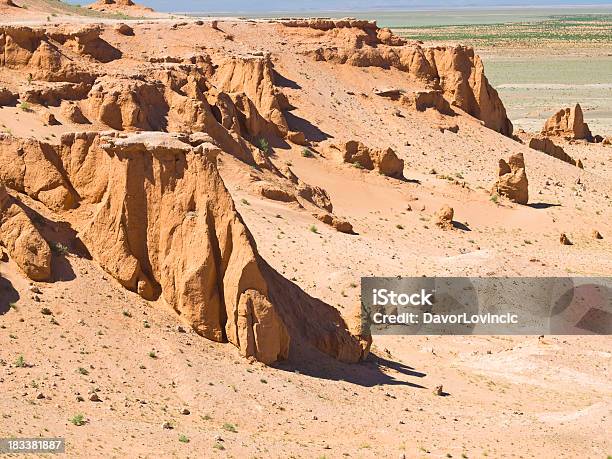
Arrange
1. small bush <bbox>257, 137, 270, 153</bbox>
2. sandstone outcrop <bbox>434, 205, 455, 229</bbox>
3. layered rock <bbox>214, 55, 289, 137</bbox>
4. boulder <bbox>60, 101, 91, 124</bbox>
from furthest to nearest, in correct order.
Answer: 1. layered rock <bbox>214, 55, 289, 137</bbox>
2. small bush <bbox>257, 137, 270, 153</bbox>
3. sandstone outcrop <bbox>434, 205, 455, 229</bbox>
4. boulder <bbox>60, 101, 91, 124</bbox>

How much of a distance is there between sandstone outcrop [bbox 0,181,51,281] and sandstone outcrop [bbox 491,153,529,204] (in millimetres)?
25628

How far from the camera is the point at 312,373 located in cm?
1861

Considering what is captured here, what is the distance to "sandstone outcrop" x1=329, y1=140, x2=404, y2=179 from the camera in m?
40.3

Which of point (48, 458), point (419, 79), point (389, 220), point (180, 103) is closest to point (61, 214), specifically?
point (48, 458)

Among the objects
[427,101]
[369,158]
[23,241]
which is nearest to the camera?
[23,241]

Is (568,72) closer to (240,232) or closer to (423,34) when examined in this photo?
(423,34)

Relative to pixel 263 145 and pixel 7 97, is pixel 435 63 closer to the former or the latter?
pixel 263 145

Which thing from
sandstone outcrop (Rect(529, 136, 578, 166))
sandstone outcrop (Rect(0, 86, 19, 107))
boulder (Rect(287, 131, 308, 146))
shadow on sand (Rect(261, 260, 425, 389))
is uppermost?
sandstone outcrop (Rect(0, 86, 19, 107))

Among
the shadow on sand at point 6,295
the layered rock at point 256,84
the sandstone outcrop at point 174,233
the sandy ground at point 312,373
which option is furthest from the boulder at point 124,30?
the shadow on sand at point 6,295

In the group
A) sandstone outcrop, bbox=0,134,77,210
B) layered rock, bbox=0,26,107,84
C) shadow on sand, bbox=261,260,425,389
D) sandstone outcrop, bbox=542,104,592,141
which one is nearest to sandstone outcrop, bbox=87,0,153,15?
sandstone outcrop, bbox=542,104,592,141

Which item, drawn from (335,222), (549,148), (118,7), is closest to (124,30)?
(118,7)

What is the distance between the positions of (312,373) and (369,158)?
22.7m

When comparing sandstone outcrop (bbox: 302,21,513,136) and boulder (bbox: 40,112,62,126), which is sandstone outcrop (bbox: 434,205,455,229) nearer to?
boulder (bbox: 40,112,62,126)

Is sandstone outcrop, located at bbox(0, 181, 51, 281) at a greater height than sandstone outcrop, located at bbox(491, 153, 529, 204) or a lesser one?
greater
